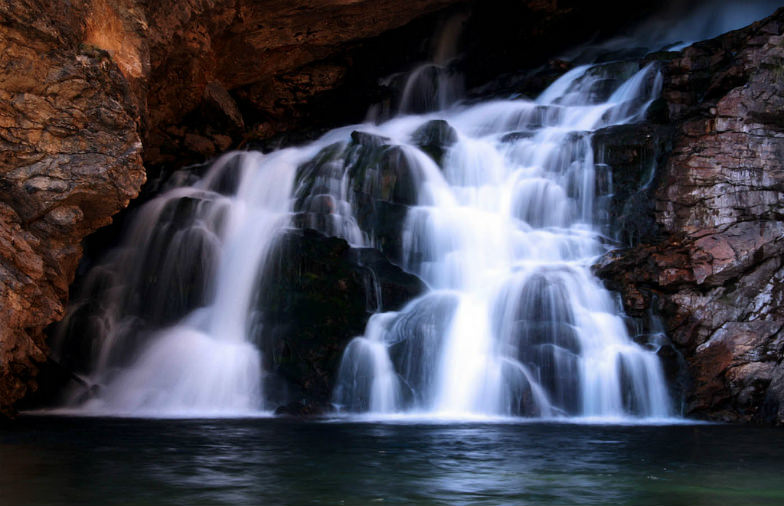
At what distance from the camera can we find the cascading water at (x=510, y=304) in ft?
33.4

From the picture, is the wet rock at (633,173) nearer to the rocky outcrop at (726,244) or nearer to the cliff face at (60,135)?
the rocky outcrop at (726,244)

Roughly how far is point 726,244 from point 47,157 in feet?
34.7

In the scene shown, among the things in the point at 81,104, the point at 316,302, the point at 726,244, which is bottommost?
the point at 316,302

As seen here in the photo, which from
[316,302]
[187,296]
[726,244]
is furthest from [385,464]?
[726,244]

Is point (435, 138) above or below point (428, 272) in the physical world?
above

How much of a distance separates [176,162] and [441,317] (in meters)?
8.58

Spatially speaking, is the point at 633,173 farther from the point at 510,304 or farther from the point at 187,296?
the point at 187,296

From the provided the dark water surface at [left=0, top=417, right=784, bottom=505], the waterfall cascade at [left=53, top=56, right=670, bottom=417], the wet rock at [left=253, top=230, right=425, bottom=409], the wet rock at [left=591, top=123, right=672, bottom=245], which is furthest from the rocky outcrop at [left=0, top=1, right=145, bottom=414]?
the wet rock at [left=591, top=123, right=672, bottom=245]

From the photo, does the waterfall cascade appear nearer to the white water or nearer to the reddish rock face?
the white water

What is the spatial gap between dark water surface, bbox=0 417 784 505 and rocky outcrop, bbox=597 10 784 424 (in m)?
1.98

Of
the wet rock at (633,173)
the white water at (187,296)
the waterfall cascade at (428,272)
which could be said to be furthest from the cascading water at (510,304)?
the white water at (187,296)

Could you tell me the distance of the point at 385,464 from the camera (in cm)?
595

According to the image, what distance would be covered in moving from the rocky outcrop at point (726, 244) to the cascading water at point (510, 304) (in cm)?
85

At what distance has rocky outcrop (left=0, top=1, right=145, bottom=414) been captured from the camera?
859 centimetres
